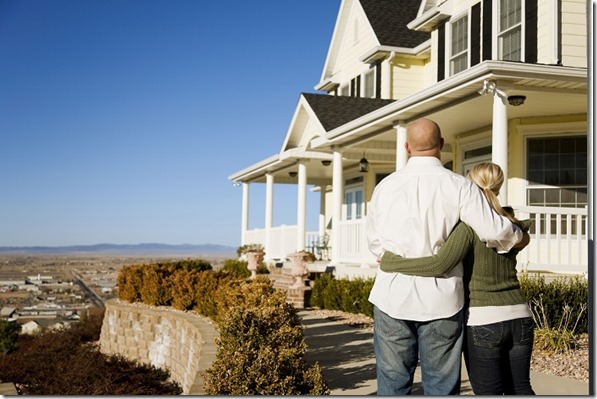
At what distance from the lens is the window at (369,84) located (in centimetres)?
1755

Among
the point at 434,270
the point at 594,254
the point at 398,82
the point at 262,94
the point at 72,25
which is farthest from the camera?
the point at 398,82

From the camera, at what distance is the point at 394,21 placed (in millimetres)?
17562

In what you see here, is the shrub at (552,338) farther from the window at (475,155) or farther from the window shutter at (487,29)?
the window shutter at (487,29)

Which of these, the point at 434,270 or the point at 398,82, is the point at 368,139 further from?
the point at 434,270

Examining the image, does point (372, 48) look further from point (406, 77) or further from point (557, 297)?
point (557, 297)

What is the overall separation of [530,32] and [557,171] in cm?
230

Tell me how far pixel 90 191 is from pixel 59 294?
361cm

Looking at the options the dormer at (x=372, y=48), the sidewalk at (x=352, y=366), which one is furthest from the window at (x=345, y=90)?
the sidewalk at (x=352, y=366)

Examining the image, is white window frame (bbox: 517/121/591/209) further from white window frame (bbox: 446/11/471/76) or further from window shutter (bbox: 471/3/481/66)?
white window frame (bbox: 446/11/471/76)

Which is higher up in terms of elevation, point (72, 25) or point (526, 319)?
point (72, 25)

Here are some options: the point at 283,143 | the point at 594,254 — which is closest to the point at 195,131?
the point at 283,143

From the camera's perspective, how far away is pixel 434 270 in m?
3.09

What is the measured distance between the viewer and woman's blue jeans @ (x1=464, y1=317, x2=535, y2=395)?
320cm

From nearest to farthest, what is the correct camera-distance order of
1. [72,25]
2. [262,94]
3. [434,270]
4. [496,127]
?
[434,270]
[496,127]
[72,25]
[262,94]
